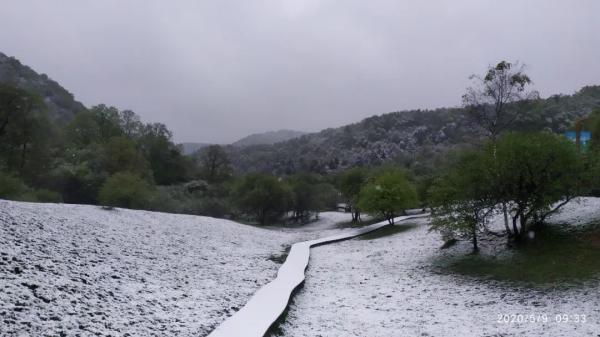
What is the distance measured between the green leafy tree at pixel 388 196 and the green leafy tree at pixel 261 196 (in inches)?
783

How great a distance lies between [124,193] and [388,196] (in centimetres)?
2438

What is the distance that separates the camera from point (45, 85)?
123 meters

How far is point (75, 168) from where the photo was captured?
4219 centimetres

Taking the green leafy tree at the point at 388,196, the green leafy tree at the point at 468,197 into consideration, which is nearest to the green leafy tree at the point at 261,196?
the green leafy tree at the point at 388,196

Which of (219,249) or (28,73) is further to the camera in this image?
(28,73)

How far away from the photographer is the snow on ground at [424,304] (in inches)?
393

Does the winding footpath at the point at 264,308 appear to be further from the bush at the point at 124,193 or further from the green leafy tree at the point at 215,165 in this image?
the green leafy tree at the point at 215,165

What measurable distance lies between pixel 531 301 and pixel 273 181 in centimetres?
4407

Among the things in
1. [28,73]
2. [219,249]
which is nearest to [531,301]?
[219,249]

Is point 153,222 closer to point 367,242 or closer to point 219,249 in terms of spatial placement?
point 219,249

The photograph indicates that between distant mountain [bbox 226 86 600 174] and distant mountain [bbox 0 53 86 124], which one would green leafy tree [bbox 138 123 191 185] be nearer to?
distant mountain [bbox 226 86 600 174]

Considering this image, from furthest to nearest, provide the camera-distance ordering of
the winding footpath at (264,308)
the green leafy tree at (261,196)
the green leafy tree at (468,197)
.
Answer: the green leafy tree at (261,196), the green leafy tree at (468,197), the winding footpath at (264,308)

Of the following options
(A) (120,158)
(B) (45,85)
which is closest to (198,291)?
(A) (120,158)

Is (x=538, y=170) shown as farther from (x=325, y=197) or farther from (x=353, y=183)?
(x=325, y=197)
